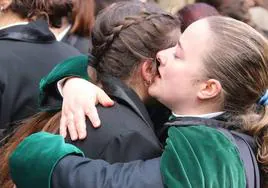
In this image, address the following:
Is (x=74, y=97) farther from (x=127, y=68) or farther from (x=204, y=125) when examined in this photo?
(x=204, y=125)

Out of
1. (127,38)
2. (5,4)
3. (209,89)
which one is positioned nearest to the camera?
(209,89)

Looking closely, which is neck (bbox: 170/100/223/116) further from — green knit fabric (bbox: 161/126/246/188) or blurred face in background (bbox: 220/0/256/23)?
blurred face in background (bbox: 220/0/256/23)

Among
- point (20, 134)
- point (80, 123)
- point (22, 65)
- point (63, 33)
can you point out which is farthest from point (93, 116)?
point (63, 33)

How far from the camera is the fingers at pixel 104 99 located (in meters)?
1.63

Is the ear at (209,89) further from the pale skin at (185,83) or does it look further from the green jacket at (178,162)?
the green jacket at (178,162)

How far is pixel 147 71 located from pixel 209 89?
0.24m

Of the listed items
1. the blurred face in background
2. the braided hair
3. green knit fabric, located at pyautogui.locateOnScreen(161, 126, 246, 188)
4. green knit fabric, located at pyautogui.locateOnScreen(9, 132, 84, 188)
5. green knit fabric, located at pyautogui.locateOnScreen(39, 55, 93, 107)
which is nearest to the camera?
green knit fabric, located at pyautogui.locateOnScreen(161, 126, 246, 188)

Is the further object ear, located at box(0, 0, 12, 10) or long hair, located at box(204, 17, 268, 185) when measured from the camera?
ear, located at box(0, 0, 12, 10)

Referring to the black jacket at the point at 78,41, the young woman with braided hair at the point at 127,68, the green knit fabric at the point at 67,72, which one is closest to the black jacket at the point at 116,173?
the young woman with braided hair at the point at 127,68

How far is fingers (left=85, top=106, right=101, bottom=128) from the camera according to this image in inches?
61.6

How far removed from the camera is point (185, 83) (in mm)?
1598

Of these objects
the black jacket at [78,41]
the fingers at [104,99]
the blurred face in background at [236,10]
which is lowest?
the black jacket at [78,41]

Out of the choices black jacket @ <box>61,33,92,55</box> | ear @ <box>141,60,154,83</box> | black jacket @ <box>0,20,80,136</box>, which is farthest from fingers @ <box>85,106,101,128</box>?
black jacket @ <box>61,33,92,55</box>

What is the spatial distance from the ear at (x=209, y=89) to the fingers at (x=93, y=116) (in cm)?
29
